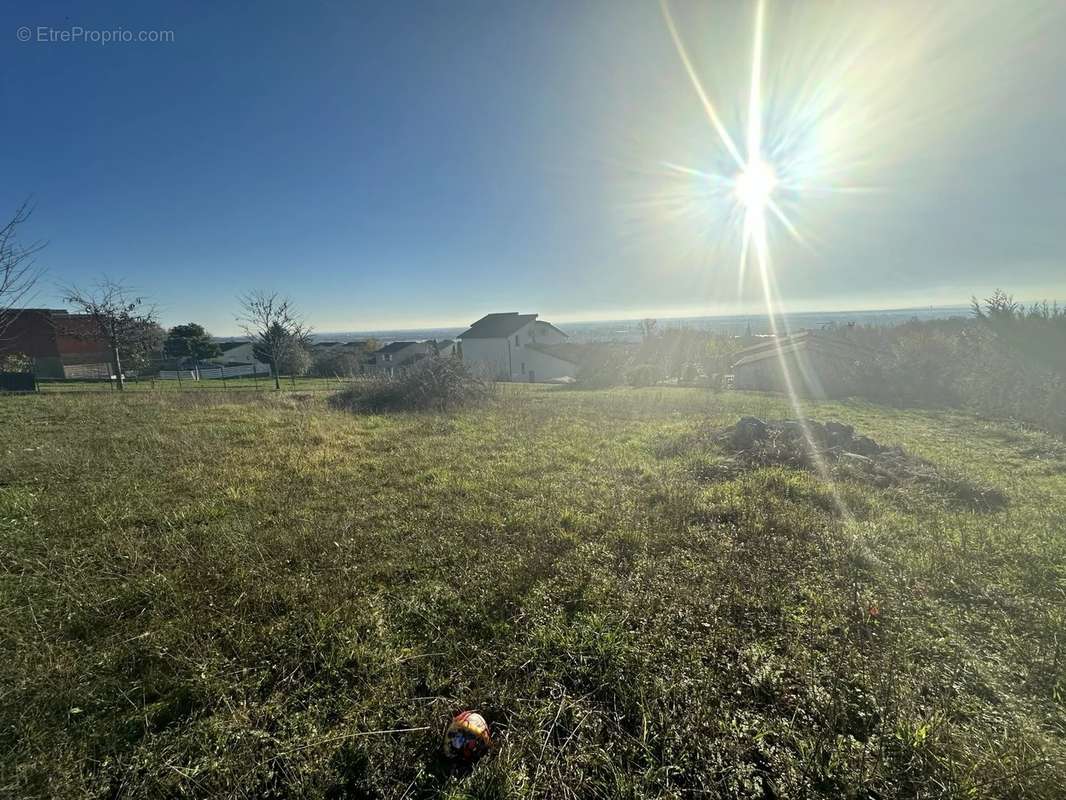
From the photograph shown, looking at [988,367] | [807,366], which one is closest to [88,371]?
[807,366]

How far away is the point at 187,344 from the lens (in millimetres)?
42219

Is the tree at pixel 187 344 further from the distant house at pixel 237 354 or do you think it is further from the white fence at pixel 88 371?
the white fence at pixel 88 371

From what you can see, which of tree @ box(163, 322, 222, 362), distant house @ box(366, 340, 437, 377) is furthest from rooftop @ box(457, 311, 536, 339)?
tree @ box(163, 322, 222, 362)

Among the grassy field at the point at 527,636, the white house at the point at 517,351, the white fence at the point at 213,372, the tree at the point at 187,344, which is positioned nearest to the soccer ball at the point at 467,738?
the grassy field at the point at 527,636

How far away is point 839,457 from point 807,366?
1913 cm

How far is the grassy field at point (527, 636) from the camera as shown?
6.76ft

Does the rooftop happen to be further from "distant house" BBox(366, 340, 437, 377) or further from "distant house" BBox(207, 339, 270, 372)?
"distant house" BBox(207, 339, 270, 372)

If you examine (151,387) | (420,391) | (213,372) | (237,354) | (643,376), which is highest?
(237,354)

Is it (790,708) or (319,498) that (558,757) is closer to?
(790,708)

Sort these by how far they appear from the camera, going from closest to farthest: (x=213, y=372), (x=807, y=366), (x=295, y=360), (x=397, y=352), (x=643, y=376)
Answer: (x=807, y=366)
(x=643, y=376)
(x=295, y=360)
(x=213, y=372)
(x=397, y=352)

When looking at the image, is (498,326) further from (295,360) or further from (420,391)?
(420,391)

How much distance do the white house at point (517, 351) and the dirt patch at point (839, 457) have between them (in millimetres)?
32100

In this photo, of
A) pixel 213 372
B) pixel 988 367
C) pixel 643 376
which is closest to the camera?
pixel 988 367

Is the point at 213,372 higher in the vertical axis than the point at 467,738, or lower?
higher
